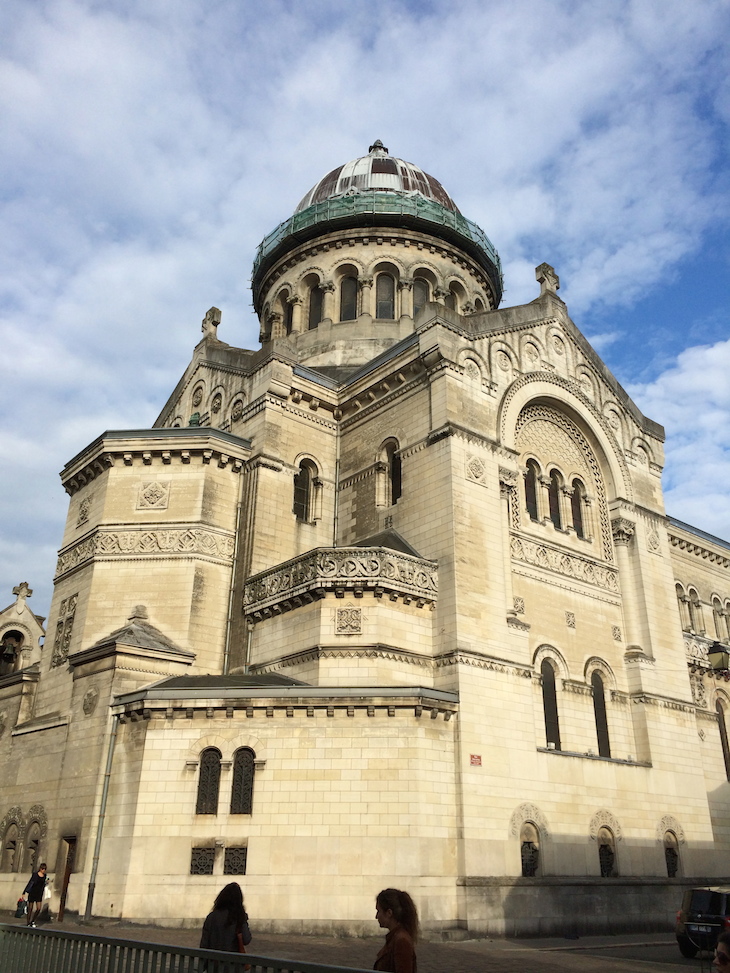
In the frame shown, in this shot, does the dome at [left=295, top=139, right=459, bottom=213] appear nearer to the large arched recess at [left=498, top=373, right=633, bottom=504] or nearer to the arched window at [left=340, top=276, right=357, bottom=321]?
the arched window at [left=340, top=276, right=357, bottom=321]

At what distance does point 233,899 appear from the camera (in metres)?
8.41

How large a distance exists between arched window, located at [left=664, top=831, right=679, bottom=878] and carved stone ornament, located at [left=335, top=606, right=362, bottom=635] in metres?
12.7

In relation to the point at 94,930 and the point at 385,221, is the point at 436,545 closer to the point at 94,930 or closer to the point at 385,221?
the point at 94,930

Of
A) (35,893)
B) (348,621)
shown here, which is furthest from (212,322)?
(35,893)

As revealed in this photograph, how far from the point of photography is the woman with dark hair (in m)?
8.24

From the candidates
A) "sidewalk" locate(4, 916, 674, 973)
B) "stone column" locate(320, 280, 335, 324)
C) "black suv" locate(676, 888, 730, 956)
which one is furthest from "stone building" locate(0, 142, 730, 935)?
"black suv" locate(676, 888, 730, 956)

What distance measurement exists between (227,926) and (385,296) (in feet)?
107

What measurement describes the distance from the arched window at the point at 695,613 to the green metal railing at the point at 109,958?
34644 mm

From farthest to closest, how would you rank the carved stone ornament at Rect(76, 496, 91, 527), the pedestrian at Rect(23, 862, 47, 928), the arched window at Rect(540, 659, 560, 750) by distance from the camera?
the carved stone ornament at Rect(76, 496, 91, 527), the arched window at Rect(540, 659, 560, 750), the pedestrian at Rect(23, 862, 47, 928)

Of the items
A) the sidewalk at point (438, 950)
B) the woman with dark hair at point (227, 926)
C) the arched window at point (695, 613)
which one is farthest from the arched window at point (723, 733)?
the woman with dark hair at point (227, 926)

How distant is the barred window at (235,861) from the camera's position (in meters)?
19.5

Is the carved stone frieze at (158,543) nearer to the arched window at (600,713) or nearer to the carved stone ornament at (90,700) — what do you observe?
the carved stone ornament at (90,700)

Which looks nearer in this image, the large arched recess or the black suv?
the black suv

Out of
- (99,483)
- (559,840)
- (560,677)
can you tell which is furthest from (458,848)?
(99,483)
